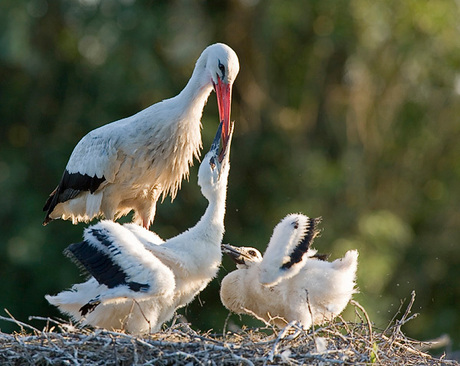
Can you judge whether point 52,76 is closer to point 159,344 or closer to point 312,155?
point 312,155

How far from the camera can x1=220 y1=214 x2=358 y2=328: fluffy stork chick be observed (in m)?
5.61

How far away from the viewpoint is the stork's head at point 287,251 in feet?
18.2

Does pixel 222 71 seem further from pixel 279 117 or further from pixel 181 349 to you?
pixel 279 117

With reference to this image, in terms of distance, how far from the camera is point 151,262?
5090mm

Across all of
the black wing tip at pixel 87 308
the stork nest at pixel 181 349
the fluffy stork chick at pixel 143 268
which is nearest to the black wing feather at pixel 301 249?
the fluffy stork chick at pixel 143 268

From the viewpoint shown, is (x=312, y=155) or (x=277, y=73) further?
(x=277, y=73)

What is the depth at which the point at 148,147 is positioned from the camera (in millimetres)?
6496

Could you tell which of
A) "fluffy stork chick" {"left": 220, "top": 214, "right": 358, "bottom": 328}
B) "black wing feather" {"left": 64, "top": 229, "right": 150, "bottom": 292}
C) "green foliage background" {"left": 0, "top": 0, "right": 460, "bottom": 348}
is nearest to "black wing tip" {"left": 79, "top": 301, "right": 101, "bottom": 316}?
"black wing feather" {"left": 64, "top": 229, "right": 150, "bottom": 292}

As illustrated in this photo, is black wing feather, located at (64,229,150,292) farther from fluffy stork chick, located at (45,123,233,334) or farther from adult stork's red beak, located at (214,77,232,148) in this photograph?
adult stork's red beak, located at (214,77,232,148)

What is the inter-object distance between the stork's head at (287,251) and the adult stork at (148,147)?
0.94 metres

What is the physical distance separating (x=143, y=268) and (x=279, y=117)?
9293mm

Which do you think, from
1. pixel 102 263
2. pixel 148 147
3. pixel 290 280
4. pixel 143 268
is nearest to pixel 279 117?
pixel 148 147

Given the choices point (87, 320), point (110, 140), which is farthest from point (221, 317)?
point (87, 320)

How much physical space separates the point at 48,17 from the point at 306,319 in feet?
31.3
